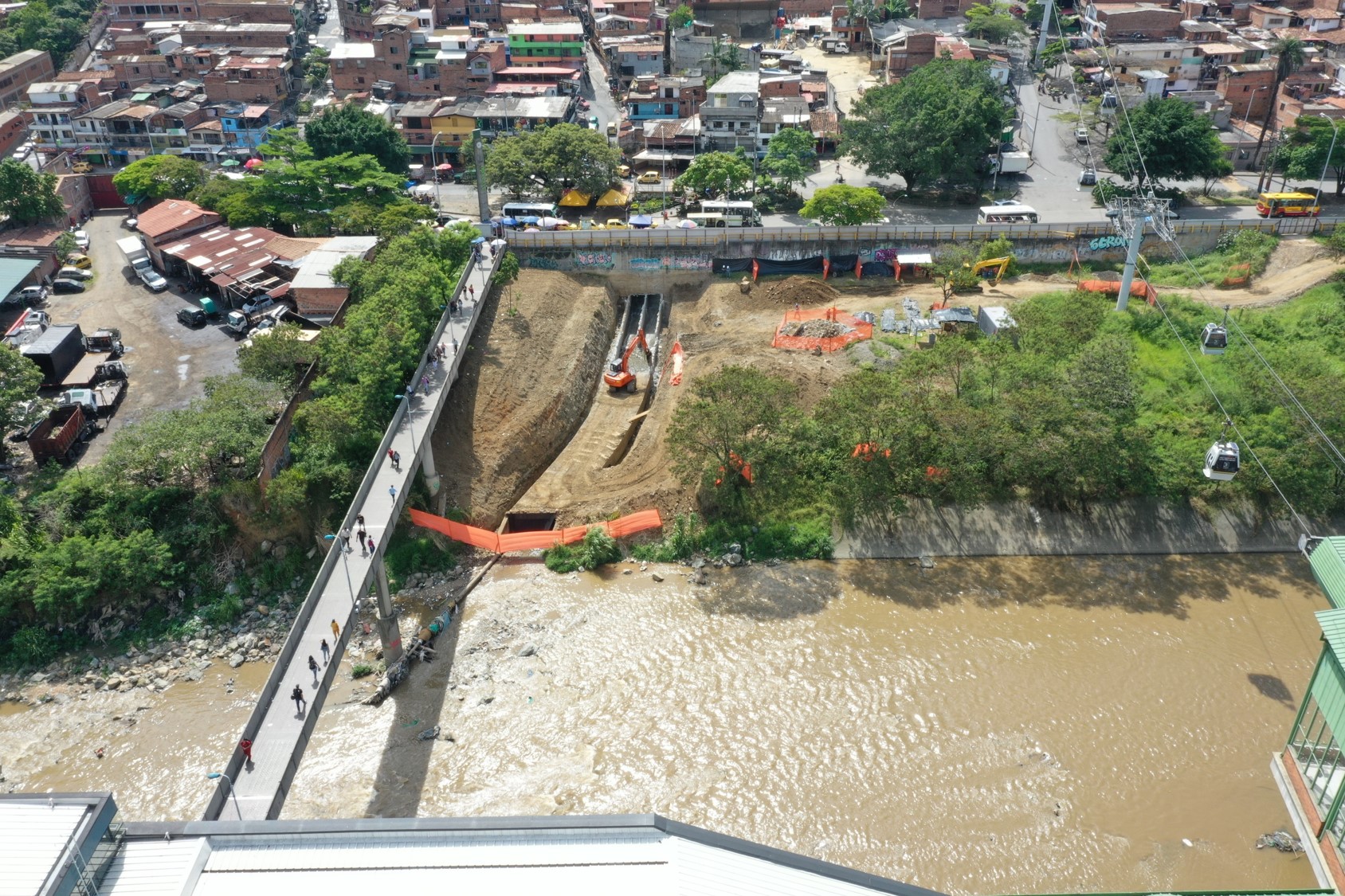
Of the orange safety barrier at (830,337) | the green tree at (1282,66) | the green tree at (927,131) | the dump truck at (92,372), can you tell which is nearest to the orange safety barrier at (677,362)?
the orange safety barrier at (830,337)

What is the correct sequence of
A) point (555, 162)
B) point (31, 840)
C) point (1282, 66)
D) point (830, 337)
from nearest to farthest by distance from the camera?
point (31, 840)
point (830, 337)
point (555, 162)
point (1282, 66)

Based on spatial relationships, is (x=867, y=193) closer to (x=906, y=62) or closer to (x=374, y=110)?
(x=906, y=62)

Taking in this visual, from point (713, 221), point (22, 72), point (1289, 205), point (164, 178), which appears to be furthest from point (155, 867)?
point (22, 72)

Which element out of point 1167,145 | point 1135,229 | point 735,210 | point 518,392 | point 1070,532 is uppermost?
point 1167,145

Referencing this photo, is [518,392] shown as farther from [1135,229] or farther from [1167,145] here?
[1167,145]

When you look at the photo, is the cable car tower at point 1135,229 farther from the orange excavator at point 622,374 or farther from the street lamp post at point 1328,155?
the orange excavator at point 622,374

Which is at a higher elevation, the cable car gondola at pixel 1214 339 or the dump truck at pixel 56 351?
the cable car gondola at pixel 1214 339
